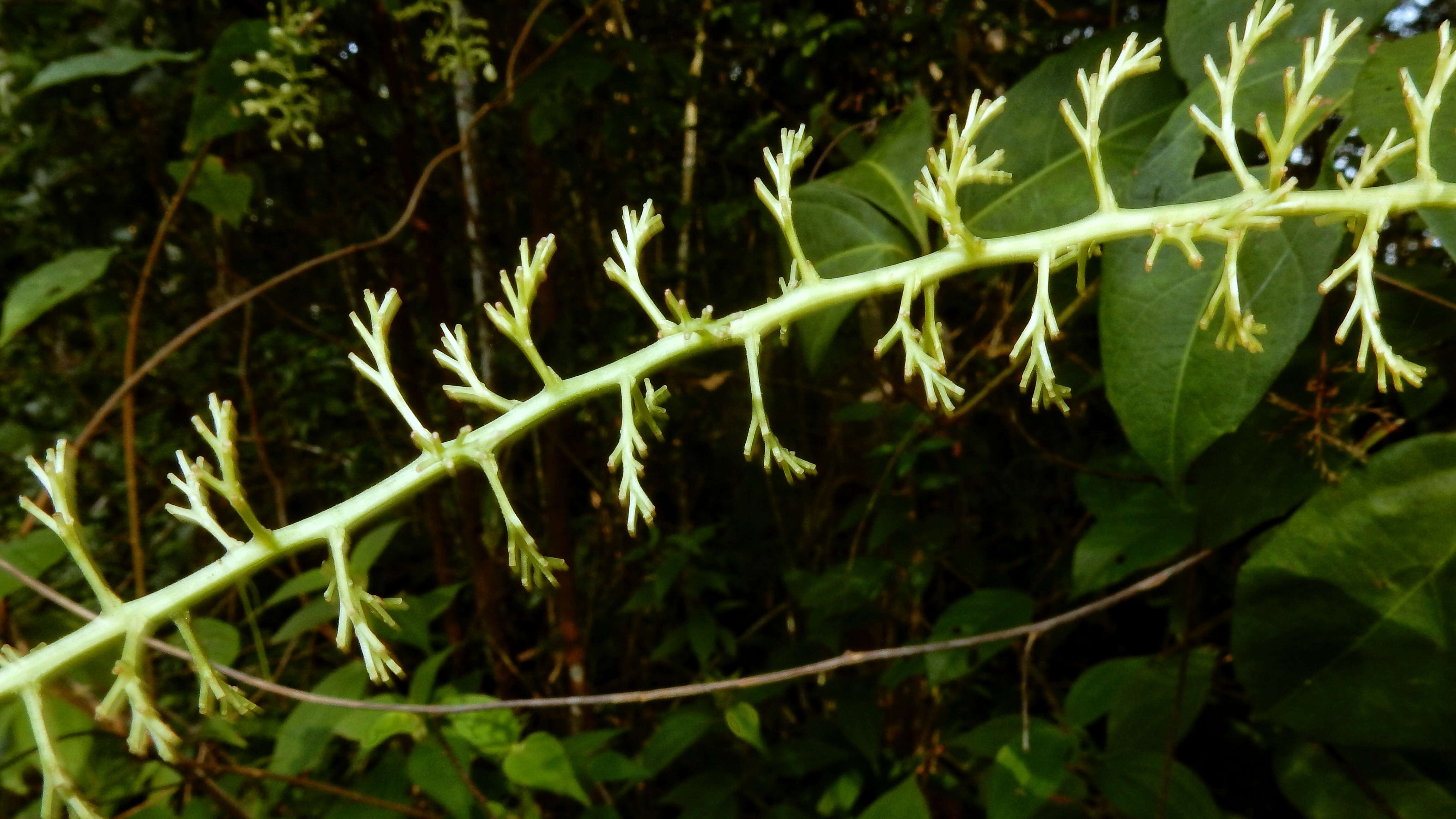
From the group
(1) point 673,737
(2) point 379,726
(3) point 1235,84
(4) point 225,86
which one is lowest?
(1) point 673,737

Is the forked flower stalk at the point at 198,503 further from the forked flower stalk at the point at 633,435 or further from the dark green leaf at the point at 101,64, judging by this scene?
the dark green leaf at the point at 101,64

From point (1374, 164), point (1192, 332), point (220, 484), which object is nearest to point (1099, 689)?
point (1192, 332)

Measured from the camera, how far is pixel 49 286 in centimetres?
115

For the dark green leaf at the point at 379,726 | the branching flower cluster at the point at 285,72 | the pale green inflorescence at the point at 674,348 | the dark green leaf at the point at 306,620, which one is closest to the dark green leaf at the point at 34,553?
the dark green leaf at the point at 306,620

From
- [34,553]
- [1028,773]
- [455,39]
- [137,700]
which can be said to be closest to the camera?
[137,700]

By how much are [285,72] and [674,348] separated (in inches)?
41.5

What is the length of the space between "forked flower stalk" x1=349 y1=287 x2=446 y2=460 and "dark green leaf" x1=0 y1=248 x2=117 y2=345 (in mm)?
841

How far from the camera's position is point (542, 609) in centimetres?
226

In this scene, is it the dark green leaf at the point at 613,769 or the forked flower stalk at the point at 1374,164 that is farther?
the dark green leaf at the point at 613,769

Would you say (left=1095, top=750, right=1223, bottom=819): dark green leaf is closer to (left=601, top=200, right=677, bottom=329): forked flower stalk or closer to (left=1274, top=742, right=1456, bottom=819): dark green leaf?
(left=1274, top=742, right=1456, bottom=819): dark green leaf

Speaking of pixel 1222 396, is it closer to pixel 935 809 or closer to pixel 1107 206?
pixel 1107 206

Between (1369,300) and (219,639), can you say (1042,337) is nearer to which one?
(1369,300)

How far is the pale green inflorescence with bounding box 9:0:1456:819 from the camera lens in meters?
0.47

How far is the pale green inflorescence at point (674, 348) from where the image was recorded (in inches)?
18.7
